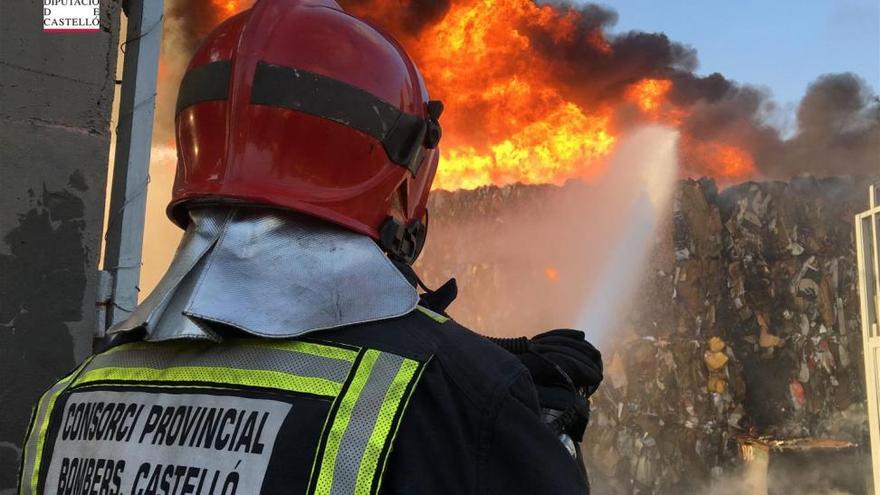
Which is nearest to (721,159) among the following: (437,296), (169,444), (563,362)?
(563,362)

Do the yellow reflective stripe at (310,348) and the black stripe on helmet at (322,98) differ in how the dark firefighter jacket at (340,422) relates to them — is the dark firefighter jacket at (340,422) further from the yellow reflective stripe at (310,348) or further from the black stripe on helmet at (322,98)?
the black stripe on helmet at (322,98)

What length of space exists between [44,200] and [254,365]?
182 cm

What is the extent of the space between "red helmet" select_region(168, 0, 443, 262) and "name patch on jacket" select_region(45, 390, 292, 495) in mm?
319

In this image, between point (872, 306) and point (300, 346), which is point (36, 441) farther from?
point (872, 306)

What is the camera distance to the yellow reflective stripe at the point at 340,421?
0.90 meters

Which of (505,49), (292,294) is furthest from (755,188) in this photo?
(292,294)

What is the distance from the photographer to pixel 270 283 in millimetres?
1027

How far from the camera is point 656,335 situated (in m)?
9.36

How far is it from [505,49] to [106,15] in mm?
8335

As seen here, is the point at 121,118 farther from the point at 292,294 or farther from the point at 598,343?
the point at 598,343

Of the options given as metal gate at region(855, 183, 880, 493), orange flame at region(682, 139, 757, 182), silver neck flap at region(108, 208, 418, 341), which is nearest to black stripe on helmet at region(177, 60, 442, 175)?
silver neck flap at region(108, 208, 418, 341)

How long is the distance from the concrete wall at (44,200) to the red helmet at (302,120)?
4.59ft

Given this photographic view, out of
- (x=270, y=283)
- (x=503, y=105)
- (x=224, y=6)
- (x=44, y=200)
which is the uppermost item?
(x=503, y=105)

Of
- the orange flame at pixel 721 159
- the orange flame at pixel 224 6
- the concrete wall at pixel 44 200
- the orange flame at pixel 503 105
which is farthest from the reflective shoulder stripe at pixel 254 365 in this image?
the orange flame at pixel 721 159
